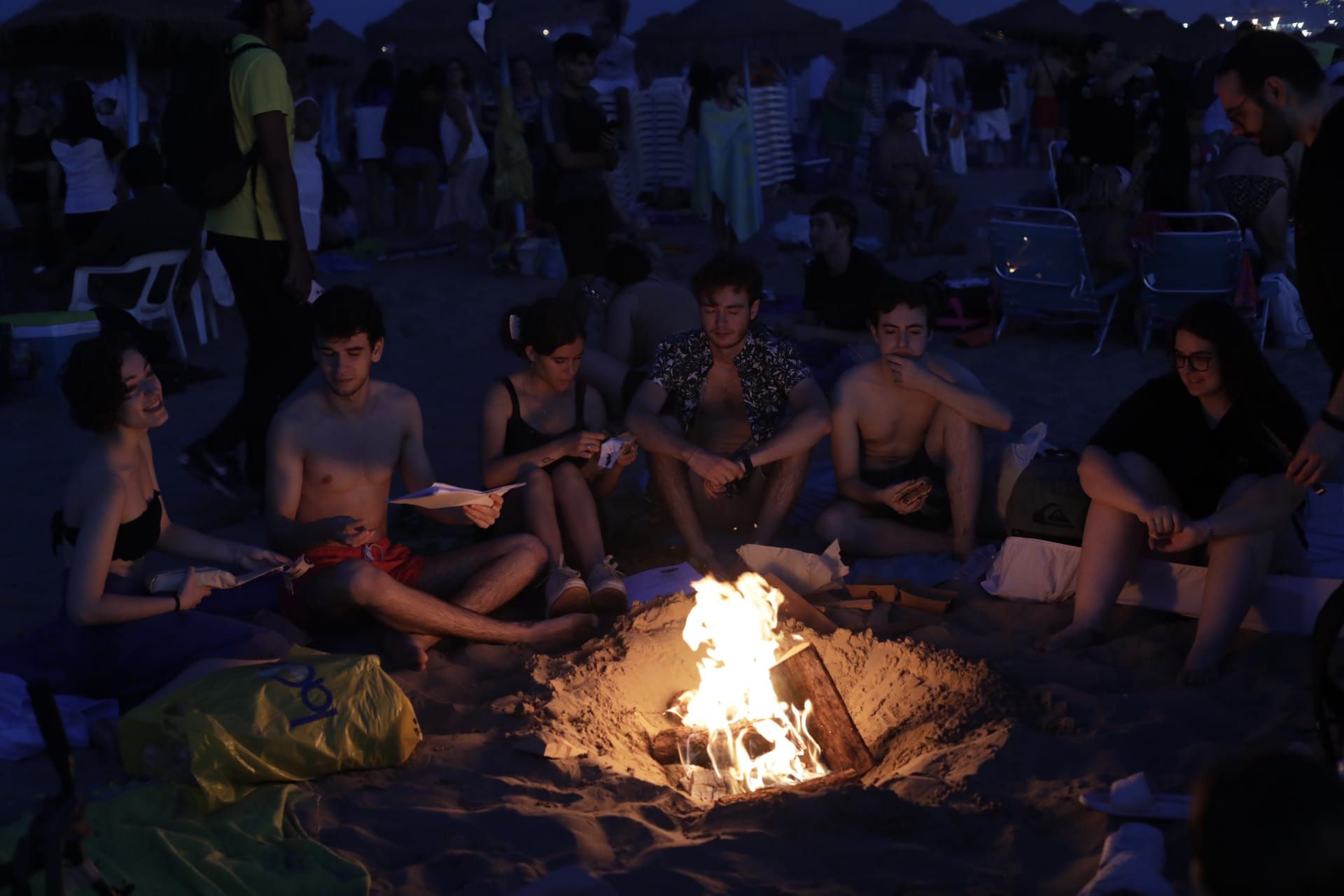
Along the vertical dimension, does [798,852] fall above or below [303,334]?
below

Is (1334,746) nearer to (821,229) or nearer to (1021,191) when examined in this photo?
(821,229)

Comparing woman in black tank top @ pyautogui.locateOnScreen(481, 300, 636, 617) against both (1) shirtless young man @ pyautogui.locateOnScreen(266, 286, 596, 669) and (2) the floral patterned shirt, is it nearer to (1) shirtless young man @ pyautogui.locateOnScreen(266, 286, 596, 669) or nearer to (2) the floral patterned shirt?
(1) shirtless young man @ pyautogui.locateOnScreen(266, 286, 596, 669)

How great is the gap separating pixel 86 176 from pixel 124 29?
116 cm

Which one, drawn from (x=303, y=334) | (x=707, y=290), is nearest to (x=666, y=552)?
(x=707, y=290)

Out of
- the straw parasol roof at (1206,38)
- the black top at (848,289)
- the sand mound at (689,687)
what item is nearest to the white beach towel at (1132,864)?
the sand mound at (689,687)

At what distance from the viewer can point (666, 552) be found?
5.06 metres

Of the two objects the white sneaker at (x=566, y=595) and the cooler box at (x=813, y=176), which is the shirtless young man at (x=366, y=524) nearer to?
the white sneaker at (x=566, y=595)

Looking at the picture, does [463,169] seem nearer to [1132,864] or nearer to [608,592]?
[608,592]

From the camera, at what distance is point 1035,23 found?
498 inches

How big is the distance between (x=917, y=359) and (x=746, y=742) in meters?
1.78

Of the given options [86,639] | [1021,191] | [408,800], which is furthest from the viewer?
[1021,191]

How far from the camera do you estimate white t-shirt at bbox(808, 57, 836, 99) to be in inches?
773

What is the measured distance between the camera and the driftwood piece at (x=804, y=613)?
4195 millimetres

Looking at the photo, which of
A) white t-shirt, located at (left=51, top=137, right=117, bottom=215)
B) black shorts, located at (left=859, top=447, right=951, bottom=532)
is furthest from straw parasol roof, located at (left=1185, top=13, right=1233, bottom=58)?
white t-shirt, located at (left=51, top=137, right=117, bottom=215)
